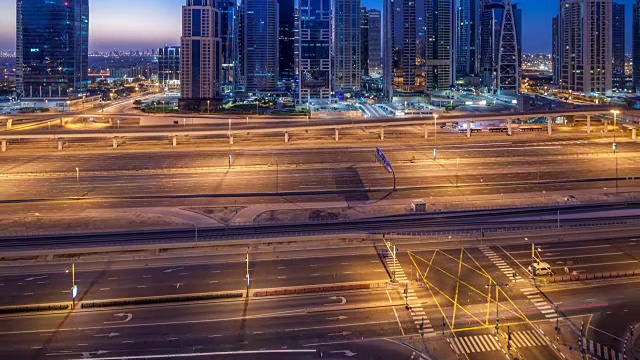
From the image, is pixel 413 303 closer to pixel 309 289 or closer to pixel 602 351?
pixel 309 289

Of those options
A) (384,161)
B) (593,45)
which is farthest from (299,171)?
(593,45)

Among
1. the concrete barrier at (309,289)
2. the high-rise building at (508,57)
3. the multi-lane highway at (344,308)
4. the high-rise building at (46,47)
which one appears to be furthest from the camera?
the high-rise building at (46,47)

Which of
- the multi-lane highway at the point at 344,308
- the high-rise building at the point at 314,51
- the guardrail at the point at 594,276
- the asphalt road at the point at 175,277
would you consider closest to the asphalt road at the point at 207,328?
the multi-lane highway at the point at 344,308

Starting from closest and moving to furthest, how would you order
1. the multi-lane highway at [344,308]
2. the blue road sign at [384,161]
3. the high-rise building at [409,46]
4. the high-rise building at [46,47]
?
the multi-lane highway at [344,308], the blue road sign at [384,161], the high-rise building at [46,47], the high-rise building at [409,46]

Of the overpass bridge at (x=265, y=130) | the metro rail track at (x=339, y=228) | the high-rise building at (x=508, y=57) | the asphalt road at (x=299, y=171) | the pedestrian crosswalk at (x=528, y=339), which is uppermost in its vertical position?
the high-rise building at (x=508, y=57)

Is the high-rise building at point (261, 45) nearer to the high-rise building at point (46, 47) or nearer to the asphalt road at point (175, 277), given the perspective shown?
the high-rise building at point (46, 47)

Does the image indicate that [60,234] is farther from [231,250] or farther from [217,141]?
[217,141]

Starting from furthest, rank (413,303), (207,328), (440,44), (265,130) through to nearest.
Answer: (440,44)
(265,130)
(413,303)
(207,328)
